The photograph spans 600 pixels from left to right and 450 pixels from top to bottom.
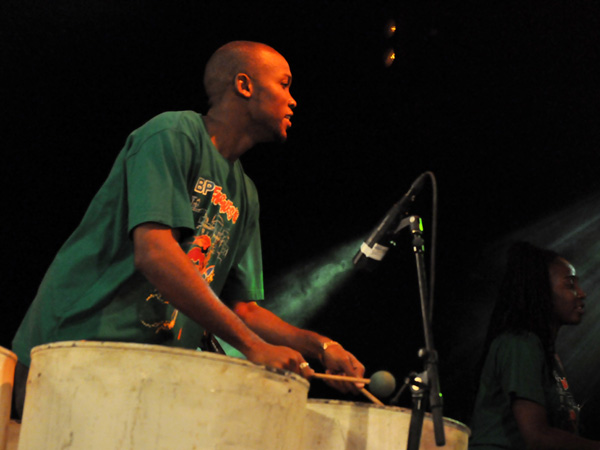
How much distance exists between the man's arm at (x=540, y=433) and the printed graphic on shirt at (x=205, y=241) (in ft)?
3.97

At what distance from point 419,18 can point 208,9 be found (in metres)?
1.19

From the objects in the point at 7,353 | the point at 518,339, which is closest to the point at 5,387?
the point at 7,353

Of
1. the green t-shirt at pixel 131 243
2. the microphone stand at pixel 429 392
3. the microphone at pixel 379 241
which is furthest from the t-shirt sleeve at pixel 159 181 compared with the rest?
the microphone stand at pixel 429 392

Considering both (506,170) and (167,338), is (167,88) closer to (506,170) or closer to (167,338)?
(167,338)

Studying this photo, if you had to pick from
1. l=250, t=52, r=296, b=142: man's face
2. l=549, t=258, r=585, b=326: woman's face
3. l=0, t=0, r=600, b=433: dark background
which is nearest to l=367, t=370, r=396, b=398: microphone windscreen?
l=250, t=52, r=296, b=142: man's face

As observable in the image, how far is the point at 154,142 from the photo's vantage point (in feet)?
4.99

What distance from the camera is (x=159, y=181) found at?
147cm

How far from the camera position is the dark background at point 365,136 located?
9.21ft

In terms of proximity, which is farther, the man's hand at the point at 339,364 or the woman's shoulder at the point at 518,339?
the woman's shoulder at the point at 518,339

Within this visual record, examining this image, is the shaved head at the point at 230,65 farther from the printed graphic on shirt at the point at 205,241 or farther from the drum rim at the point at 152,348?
the drum rim at the point at 152,348

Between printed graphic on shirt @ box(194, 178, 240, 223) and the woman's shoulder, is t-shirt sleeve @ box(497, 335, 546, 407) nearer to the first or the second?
the woman's shoulder

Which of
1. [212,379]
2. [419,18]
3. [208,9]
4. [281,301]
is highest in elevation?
[419,18]

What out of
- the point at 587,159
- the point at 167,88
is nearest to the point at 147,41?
the point at 167,88

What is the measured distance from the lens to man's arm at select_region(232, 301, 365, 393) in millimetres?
1772
